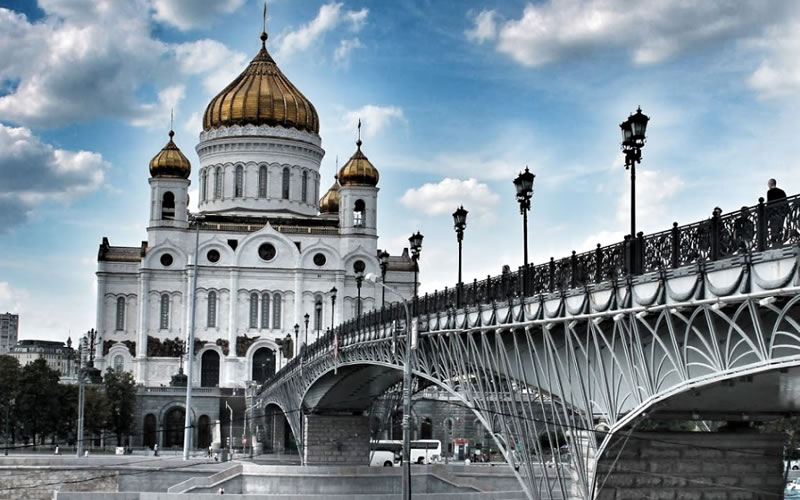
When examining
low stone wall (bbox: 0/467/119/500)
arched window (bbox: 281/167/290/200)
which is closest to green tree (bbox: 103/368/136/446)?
arched window (bbox: 281/167/290/200)

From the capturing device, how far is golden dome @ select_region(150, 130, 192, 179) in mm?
99000

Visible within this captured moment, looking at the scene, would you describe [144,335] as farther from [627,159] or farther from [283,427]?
[627,159]

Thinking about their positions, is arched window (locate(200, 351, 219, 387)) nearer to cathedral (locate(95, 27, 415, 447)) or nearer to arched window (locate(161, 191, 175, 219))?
cathedral (locate(95, 27, 415, 447))

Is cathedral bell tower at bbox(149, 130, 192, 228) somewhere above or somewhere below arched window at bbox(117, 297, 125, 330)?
above

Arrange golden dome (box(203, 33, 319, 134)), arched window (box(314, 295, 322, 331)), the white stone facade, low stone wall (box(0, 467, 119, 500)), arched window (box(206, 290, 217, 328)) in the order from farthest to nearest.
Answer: golden dome (box(203, 33, 319, 134))
arched window (box(206, 290, 217, 328))
the white stone facade
arched window (box(314, 295, 322, 331))
low stone wall (box(0, 467, 119, 500))

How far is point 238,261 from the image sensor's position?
323ft

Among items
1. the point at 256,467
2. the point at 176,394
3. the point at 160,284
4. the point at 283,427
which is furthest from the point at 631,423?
the point at 160,284

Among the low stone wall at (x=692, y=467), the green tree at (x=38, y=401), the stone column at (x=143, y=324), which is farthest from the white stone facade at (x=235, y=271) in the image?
the low stone wall at (x=692, y=467)

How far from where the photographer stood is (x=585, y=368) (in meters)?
23.5

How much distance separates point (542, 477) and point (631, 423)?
4.85 meters

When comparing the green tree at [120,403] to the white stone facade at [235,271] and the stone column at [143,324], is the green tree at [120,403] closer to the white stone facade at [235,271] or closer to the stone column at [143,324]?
the stone column at [143,324]

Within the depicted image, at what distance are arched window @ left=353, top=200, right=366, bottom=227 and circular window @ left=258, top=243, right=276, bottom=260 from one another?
701cm

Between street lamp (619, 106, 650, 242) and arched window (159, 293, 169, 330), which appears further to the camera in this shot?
arched window (159, 293, 169, 330)

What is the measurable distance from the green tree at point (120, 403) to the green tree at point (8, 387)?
1235 cm
